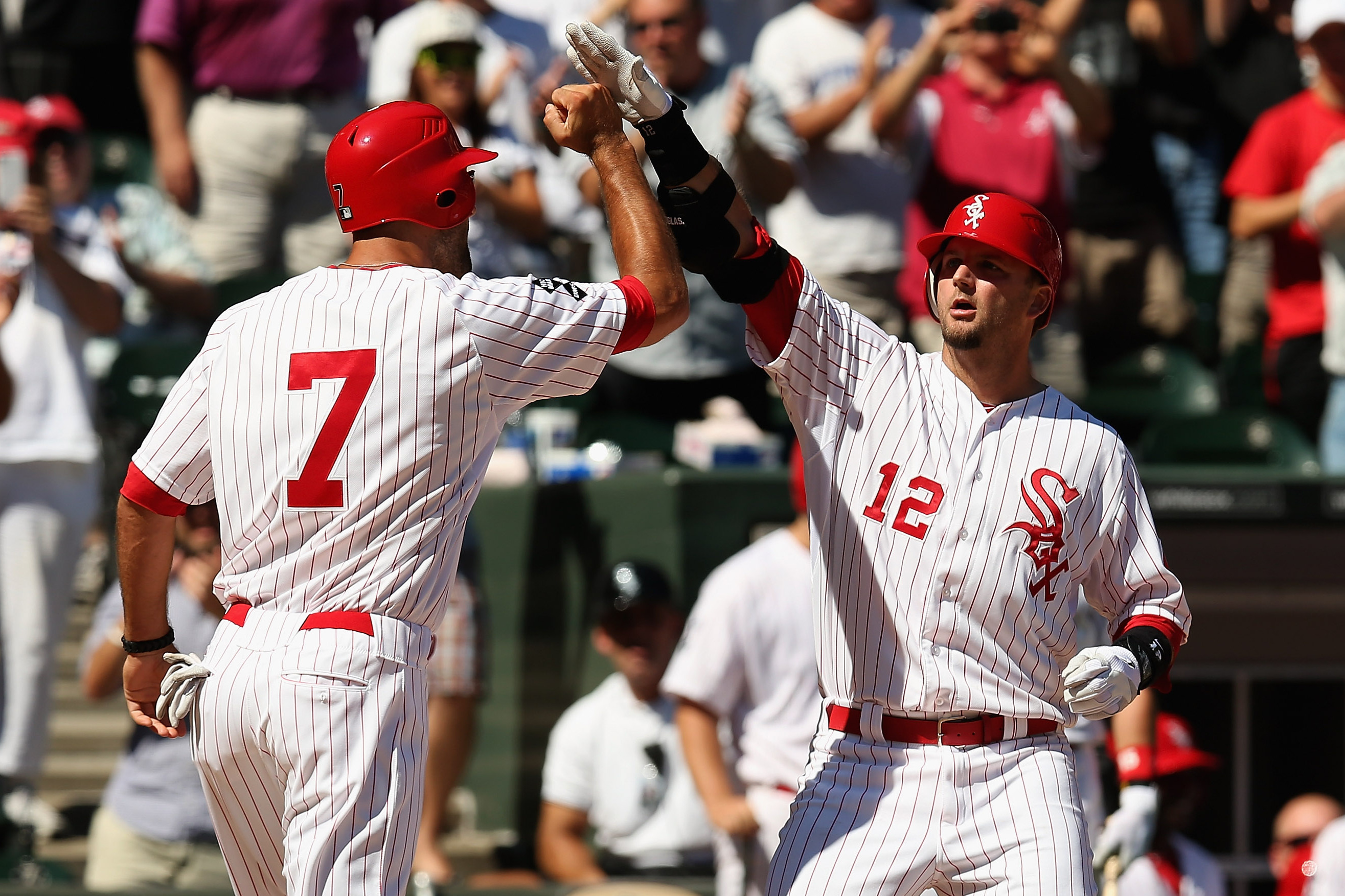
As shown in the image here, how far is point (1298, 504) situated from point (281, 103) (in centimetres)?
443

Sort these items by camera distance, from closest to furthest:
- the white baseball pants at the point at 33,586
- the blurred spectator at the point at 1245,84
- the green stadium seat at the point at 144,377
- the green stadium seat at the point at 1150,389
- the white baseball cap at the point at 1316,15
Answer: the white baseball pants at the point at 33,586 → the white baseball cap at the point at 1316,15 → the green stadium seat at the point at 144,377 → the green stadium seat at the point at 1150,389 → the blurred spectator at the point at 1245,84

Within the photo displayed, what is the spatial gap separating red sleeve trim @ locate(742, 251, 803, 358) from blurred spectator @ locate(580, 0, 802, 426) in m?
3.10

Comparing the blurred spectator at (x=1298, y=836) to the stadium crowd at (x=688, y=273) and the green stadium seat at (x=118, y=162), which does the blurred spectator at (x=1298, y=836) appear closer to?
the stadium crowd at (x=688, y=273)

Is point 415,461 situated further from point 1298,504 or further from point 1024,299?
point 1298,504

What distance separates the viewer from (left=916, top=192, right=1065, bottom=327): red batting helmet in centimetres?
363

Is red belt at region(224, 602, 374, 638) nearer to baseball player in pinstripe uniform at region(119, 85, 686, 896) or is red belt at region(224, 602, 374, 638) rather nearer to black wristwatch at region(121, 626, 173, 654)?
baseball player in pinstripe uniform at region(119, 85, 686, 896)

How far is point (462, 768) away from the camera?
6.16 meters

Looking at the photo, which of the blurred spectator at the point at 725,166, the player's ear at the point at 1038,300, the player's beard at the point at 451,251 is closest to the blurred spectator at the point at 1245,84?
the blurred spectator at the point at 725,166

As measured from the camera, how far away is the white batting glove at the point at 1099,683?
334cm

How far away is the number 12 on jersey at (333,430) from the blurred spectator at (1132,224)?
5.26 m

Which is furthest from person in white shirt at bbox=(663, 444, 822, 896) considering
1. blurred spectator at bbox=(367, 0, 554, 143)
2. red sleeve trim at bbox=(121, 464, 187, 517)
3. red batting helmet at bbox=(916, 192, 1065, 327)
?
blurred spectator at bbox=(367, 0, 554, 143)

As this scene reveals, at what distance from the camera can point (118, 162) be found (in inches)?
363

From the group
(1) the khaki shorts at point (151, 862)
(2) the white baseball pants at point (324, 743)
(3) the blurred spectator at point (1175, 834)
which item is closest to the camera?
(2) the white baseball pants at point (324, 743)

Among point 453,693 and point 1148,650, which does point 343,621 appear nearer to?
point 1148,650
